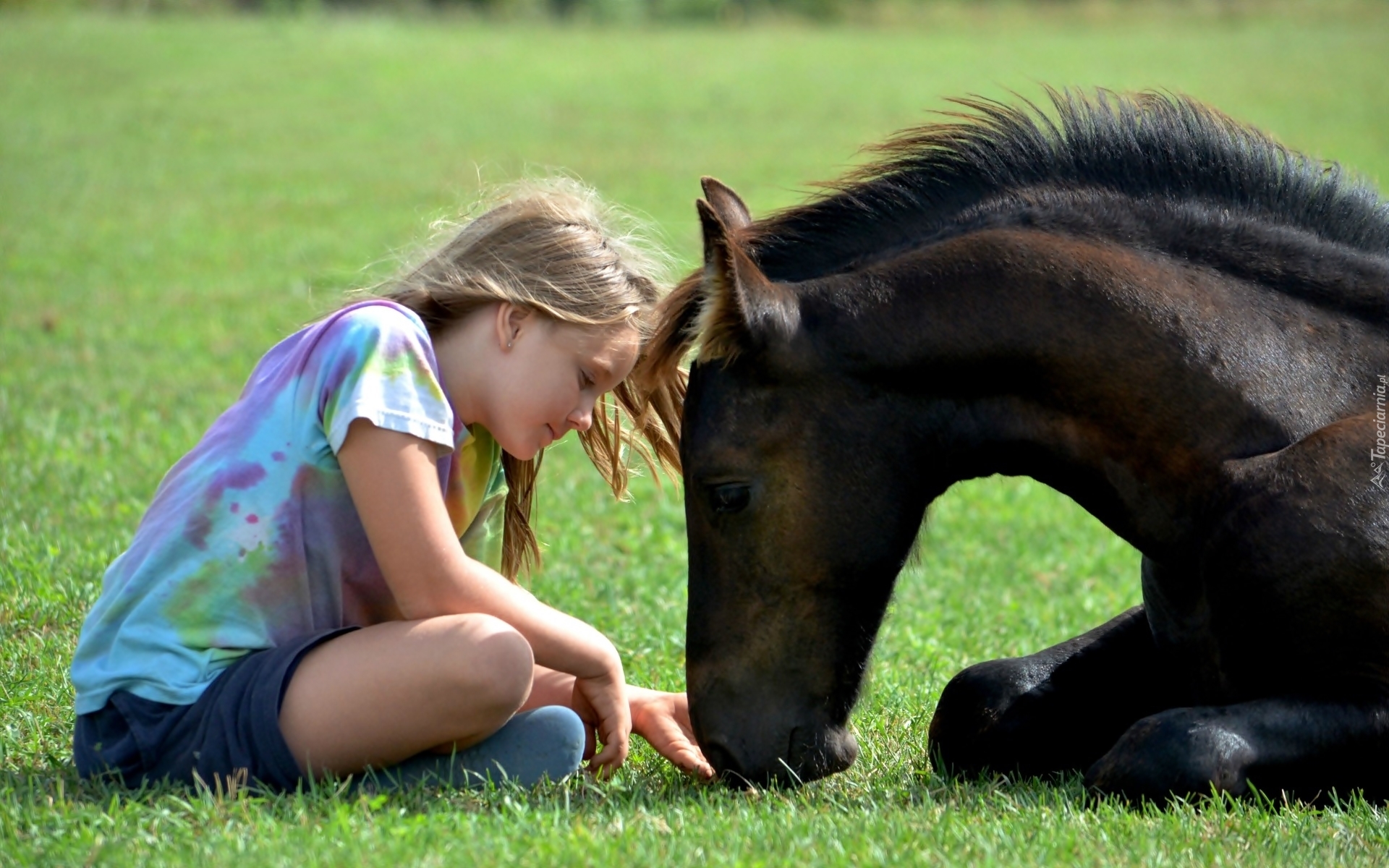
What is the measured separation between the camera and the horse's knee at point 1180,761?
130 inches

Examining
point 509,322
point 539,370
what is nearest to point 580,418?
point 539,370

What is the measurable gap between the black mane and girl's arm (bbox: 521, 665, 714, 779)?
3.71 ft

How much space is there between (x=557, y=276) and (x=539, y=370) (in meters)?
0.23

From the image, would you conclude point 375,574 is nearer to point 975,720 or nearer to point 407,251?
point 407,251

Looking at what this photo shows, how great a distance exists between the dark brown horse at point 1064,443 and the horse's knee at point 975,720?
39cm

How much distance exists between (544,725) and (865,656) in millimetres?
764

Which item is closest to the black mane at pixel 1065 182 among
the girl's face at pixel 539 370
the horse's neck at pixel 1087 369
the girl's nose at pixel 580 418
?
the horse's neck at pixel 1087 369

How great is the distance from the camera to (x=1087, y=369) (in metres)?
3.48

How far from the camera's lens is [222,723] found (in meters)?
3.37

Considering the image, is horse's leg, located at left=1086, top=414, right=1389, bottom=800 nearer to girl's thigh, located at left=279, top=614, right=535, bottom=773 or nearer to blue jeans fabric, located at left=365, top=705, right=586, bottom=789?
blue jeans fabric, located at left=365, top=705, right=586, bottom=789

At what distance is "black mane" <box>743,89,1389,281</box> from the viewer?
371 cm

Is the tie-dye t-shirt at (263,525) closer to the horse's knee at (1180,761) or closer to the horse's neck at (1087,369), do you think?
the horse's neck at (1087,369)

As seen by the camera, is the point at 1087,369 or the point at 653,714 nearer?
the point at 1087,369

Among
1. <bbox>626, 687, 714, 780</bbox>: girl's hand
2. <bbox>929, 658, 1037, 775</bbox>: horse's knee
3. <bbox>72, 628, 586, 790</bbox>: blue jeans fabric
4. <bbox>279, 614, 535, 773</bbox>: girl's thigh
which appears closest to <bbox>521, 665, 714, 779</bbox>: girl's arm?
<bbox>626, 687, 714, 780</bbox>: girl's hand
